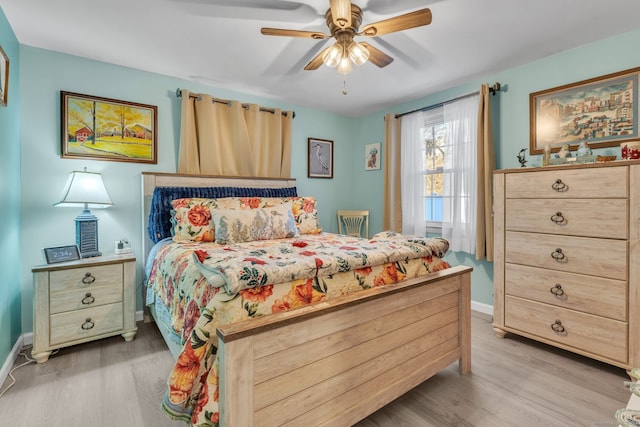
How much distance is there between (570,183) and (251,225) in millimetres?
2355

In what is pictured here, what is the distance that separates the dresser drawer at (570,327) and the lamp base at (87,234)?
340 cm

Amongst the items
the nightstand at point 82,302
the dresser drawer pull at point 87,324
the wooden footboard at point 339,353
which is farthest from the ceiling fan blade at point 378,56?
the dresser drawer pull at point 87,324

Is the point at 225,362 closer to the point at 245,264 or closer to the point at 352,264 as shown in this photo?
the point at 245,264

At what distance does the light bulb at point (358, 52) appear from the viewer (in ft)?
6.34

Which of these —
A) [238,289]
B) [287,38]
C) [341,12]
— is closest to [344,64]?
[341,12]

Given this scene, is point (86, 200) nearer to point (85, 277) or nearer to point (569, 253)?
point (85, 277)

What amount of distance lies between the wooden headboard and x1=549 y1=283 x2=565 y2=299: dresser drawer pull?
9.11ft

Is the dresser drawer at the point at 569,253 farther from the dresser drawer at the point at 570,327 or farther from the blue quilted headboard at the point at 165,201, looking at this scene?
the blue quilted headboard at the point at 165,201

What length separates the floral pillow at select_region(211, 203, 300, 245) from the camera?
2436 mm

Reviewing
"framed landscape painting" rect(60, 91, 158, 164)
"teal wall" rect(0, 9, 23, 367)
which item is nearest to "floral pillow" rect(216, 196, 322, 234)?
"framed landscape painting" rect(60, 91, 158, 164)

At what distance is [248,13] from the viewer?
2.00m

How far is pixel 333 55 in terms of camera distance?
1.99m

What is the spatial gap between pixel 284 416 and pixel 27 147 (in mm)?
2813

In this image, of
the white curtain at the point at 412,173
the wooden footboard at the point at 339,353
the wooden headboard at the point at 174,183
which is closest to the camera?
the wooden footboard at the point at 339,353
